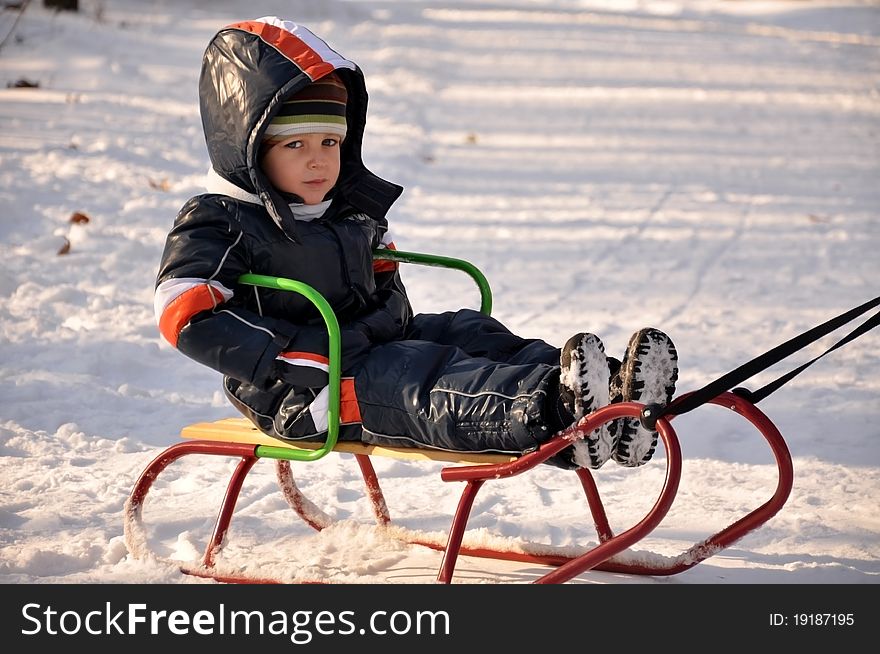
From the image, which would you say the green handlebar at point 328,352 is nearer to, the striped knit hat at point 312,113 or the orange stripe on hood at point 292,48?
the striped knit hat at point 312,113

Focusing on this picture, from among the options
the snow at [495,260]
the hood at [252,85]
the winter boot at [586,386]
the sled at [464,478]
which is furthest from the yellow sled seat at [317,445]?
the hood at [252,85]

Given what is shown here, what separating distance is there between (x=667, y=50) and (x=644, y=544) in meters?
11.2

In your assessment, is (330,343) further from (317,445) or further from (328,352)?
(317,445)

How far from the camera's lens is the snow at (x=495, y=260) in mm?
3732

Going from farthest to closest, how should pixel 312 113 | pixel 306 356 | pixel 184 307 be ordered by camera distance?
1. pixel 312 113
2. pixel 306 356
3. pixel 184 307

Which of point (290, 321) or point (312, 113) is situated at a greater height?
point (312, 113)

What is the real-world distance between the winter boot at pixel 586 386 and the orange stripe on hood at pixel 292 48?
39.9 inches

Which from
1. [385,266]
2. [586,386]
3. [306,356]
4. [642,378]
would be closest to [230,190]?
[306,356]

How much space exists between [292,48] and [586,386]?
123 centimetres

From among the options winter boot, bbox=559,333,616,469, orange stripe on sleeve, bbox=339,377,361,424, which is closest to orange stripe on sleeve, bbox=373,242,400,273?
orange stripe on sleeve, bbox=339,377,361,424

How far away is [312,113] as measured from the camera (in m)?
3.21

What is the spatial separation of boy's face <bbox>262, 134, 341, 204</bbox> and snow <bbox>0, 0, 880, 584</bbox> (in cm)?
112

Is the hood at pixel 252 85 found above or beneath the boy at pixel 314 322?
above

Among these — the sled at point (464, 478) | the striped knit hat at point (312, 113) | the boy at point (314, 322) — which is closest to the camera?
the sled at point (464, 478)
